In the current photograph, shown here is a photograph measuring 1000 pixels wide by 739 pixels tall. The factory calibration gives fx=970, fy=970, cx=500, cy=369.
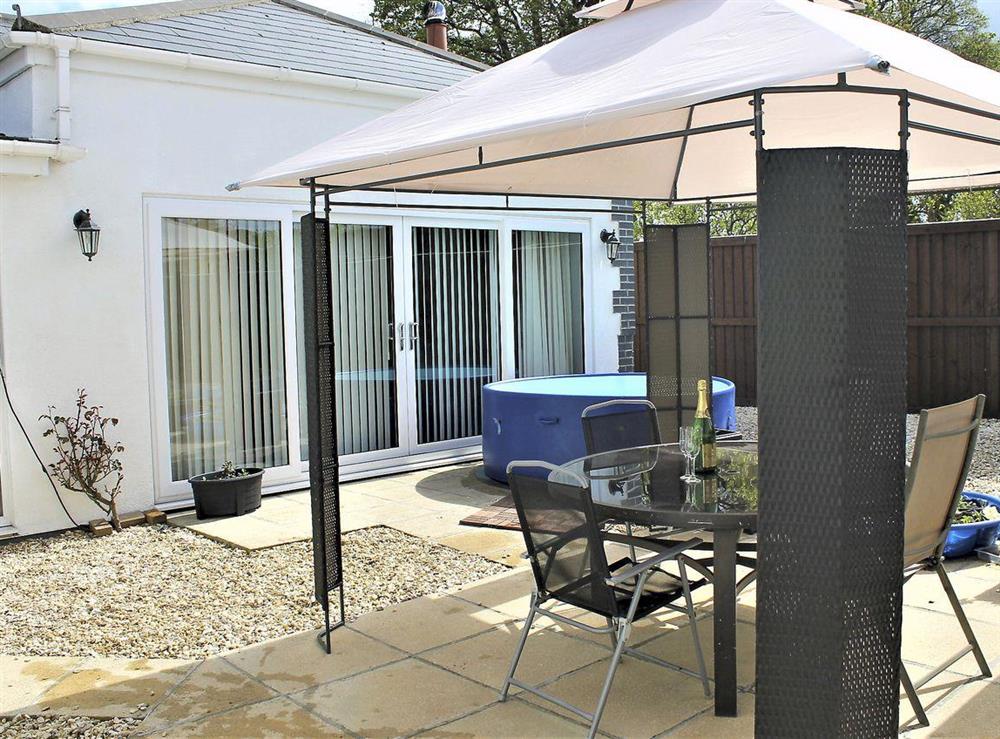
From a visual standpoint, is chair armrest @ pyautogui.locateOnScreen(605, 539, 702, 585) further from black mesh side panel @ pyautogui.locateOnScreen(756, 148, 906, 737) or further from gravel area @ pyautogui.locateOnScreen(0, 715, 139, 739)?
gravel area @ pyautogui.locateOnScreen(0, 715, 139, 739)

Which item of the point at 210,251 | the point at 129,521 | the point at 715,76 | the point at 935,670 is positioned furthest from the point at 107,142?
the point at 935,670

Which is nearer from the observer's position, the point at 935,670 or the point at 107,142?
the point at 935,670

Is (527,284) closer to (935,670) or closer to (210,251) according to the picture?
(210,251)

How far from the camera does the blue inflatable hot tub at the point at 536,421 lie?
7.40 metres

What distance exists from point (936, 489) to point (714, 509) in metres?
0.87

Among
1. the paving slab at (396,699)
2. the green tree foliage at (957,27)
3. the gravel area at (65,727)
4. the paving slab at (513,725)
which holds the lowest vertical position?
the gravel area at (65,727)

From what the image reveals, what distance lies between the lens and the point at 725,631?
358 cm

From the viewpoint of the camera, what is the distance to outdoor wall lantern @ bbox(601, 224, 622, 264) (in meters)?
10.2

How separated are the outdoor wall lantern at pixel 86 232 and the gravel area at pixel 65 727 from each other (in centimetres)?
361

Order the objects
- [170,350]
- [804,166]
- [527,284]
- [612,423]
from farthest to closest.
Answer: [527,284] → [170,350] → [612,423] → [804,166]

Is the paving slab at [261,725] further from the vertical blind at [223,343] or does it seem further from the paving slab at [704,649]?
the vertical blind at [223,343]

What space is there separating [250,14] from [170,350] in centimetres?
375

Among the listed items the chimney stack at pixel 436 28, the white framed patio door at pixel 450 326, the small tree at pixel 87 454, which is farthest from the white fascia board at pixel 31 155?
the chimney stack at pixel 436 28

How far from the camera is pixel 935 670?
3.83 meters
